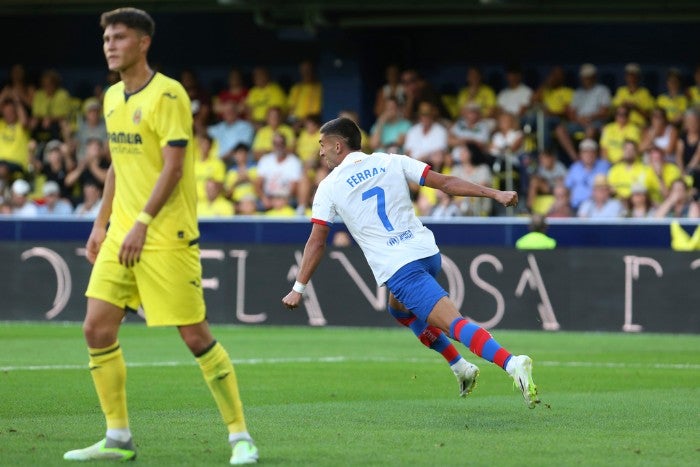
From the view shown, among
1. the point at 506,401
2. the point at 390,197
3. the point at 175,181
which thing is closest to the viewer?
the point at 175,181

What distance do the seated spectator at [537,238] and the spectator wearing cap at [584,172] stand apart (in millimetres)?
1915

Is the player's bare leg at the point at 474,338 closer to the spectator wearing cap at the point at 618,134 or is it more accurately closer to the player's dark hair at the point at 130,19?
the player's dark hair at the point at 130,19

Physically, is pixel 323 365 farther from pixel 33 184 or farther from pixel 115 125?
pixel 33 184

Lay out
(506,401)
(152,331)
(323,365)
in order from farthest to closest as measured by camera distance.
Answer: (152,331), (323,365), (506,401)

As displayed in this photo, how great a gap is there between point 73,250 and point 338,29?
7.61 meters

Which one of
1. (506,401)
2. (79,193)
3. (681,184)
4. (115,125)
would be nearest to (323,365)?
(506,401)

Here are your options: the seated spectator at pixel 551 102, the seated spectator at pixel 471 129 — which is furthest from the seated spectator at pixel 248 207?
the seated spectator at pixel 551 102

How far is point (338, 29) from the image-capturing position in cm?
2592

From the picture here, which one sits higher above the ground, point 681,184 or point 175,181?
point 175,181

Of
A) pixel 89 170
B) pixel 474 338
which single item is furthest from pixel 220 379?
pixel 89 170

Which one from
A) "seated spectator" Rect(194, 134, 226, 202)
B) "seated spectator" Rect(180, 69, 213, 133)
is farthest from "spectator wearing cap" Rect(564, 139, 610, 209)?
"seated spectator" Rect(180, 69, 213, 133)

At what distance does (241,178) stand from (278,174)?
29.3 inches

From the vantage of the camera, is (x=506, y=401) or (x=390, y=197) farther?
(x=506, y=401)

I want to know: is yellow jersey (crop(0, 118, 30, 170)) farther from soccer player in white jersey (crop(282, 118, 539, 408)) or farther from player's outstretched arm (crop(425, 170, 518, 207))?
player's outstretched arm (crop(425, 170, 518, 207))
